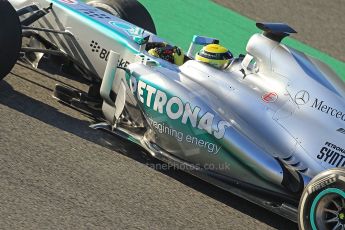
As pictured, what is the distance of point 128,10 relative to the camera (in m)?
8.80

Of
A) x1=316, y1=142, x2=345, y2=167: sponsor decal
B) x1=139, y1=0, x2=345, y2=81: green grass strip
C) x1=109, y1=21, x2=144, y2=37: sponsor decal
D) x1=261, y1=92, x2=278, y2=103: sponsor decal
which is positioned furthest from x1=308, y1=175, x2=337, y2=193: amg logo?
x1=139, y1=0, x2=345, y2=81: green grass strip

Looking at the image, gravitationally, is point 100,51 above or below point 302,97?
below

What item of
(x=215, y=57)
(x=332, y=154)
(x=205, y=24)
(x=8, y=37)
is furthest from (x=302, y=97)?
(x=205, y=24)

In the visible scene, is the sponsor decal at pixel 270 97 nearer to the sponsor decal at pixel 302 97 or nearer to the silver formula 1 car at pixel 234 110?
the silver formula 1 car at pixel 234 110

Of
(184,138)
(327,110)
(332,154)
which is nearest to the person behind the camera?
(332,154)

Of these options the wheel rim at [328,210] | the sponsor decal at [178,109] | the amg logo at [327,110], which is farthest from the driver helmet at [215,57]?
the wheel rim at [328,210]

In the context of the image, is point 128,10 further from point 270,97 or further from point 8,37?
point 270,97

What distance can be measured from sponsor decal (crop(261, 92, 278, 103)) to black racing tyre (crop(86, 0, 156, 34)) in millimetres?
2426

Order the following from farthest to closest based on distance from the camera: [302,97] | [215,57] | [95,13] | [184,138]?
[95,13], [215,57], [184,138], [302,97]

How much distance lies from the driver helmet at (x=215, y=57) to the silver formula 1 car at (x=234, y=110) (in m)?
0.06

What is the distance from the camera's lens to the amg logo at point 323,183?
19.5 feet

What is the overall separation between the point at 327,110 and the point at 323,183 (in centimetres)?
82

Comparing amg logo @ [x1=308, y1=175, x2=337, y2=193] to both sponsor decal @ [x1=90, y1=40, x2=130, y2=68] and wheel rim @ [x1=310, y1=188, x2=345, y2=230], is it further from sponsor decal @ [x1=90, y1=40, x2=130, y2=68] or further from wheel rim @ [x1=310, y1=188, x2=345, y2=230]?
sponsor decal @ [x1=90, y1=40, x2=130, y2=68]

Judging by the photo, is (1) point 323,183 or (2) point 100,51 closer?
(1) point 323,183
